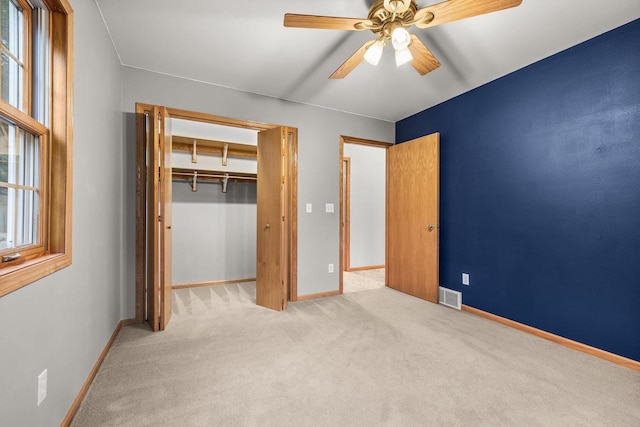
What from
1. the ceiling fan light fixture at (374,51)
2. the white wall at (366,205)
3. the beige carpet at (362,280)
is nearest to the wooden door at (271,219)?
the beige carpet at (362,280)

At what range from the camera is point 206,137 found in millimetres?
3994

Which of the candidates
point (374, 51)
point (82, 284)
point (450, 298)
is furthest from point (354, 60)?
point (450, 298)

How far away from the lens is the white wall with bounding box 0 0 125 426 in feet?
3.30

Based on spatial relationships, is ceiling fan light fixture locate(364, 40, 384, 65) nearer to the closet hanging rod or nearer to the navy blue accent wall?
the navy blue accent wall

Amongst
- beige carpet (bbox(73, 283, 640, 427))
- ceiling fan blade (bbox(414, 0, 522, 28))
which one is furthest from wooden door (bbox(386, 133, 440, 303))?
ceiling fan blade (bbox(414, 0, 522, 28))

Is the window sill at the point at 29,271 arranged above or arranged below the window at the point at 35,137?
below

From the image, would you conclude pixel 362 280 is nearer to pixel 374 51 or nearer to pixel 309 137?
pixel 309 137

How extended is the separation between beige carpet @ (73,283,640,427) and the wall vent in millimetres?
403

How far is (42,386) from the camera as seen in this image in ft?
3.77

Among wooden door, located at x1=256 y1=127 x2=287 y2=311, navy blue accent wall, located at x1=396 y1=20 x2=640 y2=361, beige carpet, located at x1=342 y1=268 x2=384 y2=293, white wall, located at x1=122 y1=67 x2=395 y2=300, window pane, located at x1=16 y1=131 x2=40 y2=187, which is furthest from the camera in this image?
beige carpet, located at x1=342 y1=268 x2=384 y2=293

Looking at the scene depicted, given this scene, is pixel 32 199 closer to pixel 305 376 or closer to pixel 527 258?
pixel 305 376

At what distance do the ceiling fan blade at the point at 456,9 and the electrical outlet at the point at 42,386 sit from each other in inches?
96.6

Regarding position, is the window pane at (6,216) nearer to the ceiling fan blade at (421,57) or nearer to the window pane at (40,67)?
the window pane at (40,67)

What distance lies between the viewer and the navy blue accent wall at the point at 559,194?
2.06m
